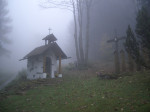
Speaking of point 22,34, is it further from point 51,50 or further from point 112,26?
point 51,50

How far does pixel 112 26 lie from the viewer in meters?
33.1

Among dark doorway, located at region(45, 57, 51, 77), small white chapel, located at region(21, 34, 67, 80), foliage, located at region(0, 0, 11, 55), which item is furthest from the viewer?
foliage, located at region(0, 0, 11, 55)

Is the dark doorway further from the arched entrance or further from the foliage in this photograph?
the foliage

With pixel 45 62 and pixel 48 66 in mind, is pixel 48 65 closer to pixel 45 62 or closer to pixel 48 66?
pixel 48 66

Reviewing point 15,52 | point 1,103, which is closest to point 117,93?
point 1,103

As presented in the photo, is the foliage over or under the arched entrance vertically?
over

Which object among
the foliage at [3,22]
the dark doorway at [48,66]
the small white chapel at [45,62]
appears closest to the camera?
the small white chapel at [45,62]

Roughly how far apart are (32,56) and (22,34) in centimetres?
6097

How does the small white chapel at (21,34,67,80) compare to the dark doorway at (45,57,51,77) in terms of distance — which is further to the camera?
the dark doorway at (45,57,51,77)

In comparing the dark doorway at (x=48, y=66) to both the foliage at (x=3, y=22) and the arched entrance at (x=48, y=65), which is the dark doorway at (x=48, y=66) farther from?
the foliage at (x=3, y=22)

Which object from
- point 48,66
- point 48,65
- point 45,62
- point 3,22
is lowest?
point 48,66

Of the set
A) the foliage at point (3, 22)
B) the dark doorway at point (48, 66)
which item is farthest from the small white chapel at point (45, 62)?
the foliage at point (3, 22)

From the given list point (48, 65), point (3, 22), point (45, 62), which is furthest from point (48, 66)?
point (3, 22)

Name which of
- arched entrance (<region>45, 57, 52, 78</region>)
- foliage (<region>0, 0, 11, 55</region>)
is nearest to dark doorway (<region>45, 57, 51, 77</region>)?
arched entrance (<region>45, 57, 52, 78</region>)
